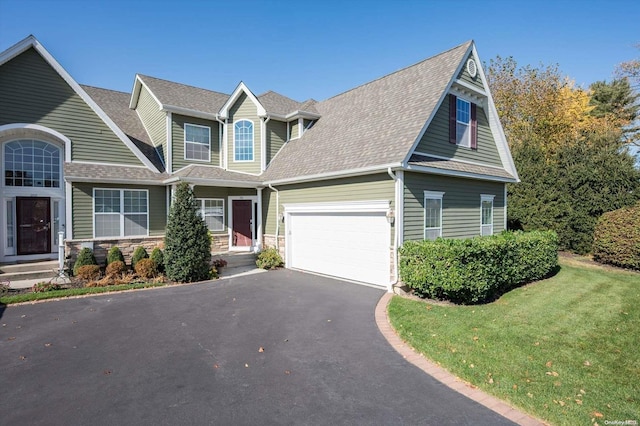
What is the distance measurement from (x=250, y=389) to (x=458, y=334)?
3.82 meters

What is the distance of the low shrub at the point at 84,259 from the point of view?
10914 millimetres

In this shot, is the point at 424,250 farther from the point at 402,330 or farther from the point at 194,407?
the point at 194,407

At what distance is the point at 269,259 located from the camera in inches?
517

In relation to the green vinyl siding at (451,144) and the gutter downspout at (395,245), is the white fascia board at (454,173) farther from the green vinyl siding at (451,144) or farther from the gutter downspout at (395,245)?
the green vinyl siding at (451,144)

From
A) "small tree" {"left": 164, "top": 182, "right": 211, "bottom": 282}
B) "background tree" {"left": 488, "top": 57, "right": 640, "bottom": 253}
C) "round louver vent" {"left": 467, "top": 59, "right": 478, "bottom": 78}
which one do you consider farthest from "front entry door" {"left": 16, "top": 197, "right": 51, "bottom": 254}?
"background tree" {"left": 488, "top": 57, "right": 640, "bottom": 253}

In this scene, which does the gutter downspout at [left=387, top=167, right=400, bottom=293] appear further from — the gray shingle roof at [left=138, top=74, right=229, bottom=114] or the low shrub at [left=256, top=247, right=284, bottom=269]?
the gray shingle roof at [left=138, top=74, right=229, bottom=114]

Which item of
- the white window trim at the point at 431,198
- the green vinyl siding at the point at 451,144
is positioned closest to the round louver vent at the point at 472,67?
the green vinyl siding at the point at 451,144

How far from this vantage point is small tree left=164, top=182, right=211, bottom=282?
1074 cm

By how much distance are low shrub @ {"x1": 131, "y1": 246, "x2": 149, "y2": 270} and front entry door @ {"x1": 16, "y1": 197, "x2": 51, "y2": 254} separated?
11.1 ft

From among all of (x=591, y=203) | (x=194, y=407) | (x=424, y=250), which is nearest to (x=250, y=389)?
(x=194, y=407)

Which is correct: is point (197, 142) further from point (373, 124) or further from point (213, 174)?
point (373, 124)

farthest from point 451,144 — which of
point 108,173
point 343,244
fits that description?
point 108,173

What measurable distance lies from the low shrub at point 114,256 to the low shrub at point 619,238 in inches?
701

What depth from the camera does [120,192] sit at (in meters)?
12.9
